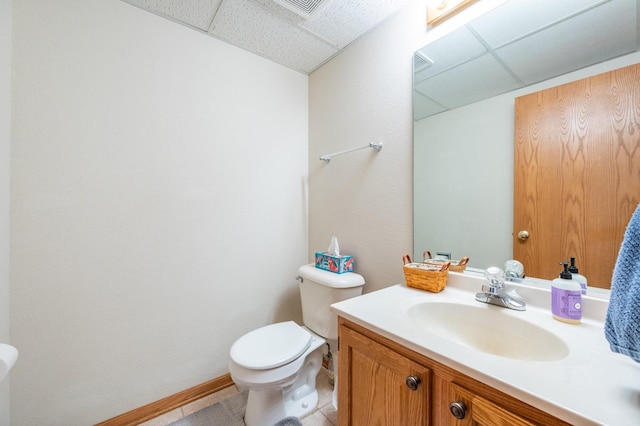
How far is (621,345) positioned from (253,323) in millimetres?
1656

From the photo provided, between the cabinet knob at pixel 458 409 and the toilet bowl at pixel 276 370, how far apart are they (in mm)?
785

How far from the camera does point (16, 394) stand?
3.41 ft

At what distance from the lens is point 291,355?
1.17 metres

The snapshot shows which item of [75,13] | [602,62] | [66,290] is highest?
[75,13]

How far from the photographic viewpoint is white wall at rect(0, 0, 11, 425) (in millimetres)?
979

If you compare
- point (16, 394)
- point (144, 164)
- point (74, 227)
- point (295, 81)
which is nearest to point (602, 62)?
point (295, 81)

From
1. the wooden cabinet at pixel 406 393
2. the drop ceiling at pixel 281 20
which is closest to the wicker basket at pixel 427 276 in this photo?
the wooden cabinet at pixel 406 393

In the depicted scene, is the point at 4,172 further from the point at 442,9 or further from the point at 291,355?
the point at 442,9

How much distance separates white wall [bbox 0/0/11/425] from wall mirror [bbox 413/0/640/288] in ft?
5.82

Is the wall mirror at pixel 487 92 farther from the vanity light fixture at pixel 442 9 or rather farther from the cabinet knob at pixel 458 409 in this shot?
the cabinet knob at pixel 458 409

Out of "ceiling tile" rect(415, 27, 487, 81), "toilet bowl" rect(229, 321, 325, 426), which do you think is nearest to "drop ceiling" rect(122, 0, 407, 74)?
"ceiling tile" rect(415, 27, 487, 81)

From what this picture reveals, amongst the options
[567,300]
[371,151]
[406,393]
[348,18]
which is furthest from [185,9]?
[567,300]

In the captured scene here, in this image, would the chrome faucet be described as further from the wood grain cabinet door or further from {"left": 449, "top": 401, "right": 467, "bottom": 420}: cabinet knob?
{"left": 449, "top": 401, "right": 467, "bottom": 420}: cabinet knob

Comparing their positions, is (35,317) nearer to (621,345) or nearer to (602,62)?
(621,345)
